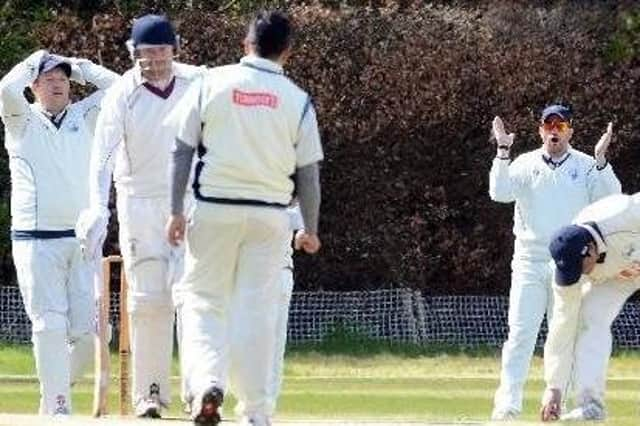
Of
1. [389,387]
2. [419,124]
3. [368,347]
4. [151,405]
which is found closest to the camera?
[151,405]

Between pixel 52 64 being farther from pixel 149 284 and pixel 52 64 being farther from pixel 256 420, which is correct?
pixel 256 420

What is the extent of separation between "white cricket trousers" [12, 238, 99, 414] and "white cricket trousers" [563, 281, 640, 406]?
304 cm

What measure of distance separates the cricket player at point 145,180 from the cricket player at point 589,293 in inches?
95.3

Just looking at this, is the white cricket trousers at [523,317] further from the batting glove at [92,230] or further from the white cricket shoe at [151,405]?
the batting glove at [92,230]

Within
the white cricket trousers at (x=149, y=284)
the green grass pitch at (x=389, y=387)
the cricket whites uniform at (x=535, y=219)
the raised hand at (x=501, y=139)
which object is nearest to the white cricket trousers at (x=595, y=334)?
the green grass pitch at (x=389, y=387)

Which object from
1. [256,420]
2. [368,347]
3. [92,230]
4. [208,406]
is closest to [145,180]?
[92,230]

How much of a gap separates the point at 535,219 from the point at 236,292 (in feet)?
18.1

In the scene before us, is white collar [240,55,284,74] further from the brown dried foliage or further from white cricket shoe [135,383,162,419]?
the brown dried foliage

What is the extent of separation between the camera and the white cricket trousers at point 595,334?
1473 cm

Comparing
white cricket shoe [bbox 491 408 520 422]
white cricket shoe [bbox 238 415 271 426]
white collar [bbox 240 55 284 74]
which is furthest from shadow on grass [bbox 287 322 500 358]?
white collar [bbox 240 55 284 74]

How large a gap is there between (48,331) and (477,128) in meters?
14.9

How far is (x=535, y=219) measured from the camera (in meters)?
17.3

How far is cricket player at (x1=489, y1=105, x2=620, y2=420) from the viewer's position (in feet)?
56.5

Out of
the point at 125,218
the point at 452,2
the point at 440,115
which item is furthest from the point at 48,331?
the point at 452,2
